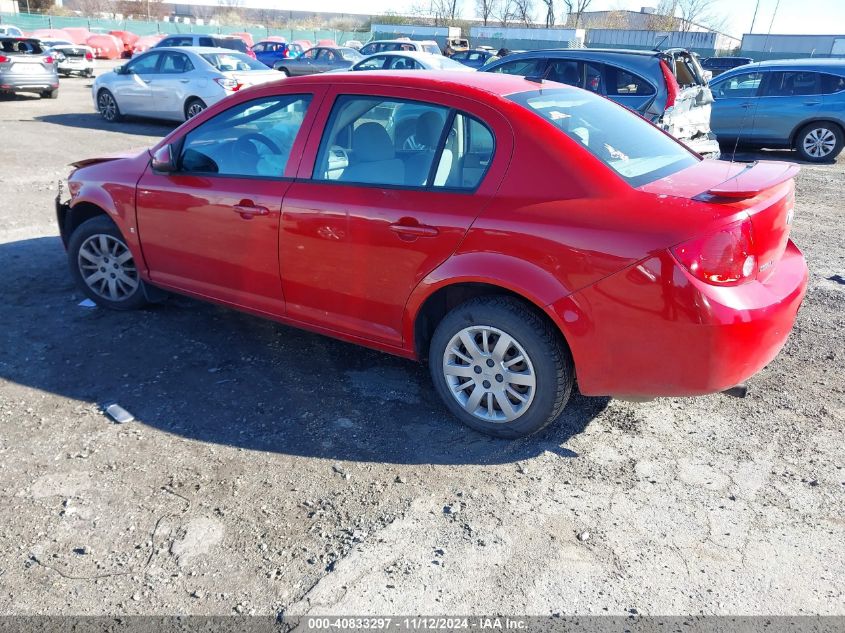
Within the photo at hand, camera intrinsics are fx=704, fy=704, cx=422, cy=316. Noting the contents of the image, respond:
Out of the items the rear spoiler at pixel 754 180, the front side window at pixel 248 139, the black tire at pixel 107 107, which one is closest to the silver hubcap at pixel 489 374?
the rear spoiler at pixel 754 180

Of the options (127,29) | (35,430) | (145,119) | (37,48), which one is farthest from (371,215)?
(127,29)

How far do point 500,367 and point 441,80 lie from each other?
5.09ft

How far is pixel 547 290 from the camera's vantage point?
3.22m

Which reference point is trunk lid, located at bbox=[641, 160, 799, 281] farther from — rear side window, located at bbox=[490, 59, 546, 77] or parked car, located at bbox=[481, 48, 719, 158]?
rear side window, located at bbox=[490, 59, 546, 77]

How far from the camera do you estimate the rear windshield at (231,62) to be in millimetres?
13828

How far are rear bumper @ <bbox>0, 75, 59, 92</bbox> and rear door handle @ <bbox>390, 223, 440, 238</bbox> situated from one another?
1820cm

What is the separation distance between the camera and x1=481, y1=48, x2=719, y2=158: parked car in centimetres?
948

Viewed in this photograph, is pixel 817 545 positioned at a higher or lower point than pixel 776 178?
lower

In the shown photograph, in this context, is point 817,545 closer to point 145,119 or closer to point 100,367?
point 100,367

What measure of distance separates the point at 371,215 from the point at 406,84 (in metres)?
0.77

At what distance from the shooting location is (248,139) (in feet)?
14.2

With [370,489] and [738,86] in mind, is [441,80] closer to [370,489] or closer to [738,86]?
[370,489]

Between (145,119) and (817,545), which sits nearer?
(817,545)

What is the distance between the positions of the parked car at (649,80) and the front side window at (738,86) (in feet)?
9.16
